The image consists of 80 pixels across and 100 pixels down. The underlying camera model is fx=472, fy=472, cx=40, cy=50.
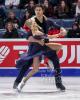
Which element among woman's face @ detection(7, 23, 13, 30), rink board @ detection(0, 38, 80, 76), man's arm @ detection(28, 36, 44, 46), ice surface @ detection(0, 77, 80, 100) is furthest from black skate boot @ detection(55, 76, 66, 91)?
woman's face @ detection(7, 23, 13, 30)

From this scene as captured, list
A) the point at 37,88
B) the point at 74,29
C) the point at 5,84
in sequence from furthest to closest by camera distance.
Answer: the point at 74,29
the point at 5,84
the point at 37,88

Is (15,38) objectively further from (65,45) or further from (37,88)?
(37,88)

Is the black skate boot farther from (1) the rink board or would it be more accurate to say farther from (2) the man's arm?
(1) the rink board

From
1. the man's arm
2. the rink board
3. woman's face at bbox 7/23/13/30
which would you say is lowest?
the rink board

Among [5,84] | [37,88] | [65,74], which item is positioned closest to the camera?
[37,88]

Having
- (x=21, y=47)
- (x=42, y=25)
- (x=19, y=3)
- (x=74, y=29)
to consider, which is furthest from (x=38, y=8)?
(x=19, y=3)

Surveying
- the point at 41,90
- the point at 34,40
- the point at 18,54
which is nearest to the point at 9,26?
the point at 18,54

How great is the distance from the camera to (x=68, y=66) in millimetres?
10703

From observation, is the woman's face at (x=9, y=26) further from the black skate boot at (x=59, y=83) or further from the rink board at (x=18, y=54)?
the black skate boot at (x=59, y=83)

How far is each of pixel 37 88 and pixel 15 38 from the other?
7.82ft

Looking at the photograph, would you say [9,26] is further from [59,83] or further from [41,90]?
[59,83]

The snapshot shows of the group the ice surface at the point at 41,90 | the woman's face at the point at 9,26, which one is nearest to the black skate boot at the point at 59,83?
the ice surface at the point at 41,90

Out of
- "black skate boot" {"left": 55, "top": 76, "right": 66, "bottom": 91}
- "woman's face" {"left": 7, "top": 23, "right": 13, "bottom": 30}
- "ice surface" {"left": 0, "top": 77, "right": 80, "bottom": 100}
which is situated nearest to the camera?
"ice surface" {"left": 0, "top": 77, "right": 80, "bottom": 100}

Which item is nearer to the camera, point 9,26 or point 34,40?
point 34,40
